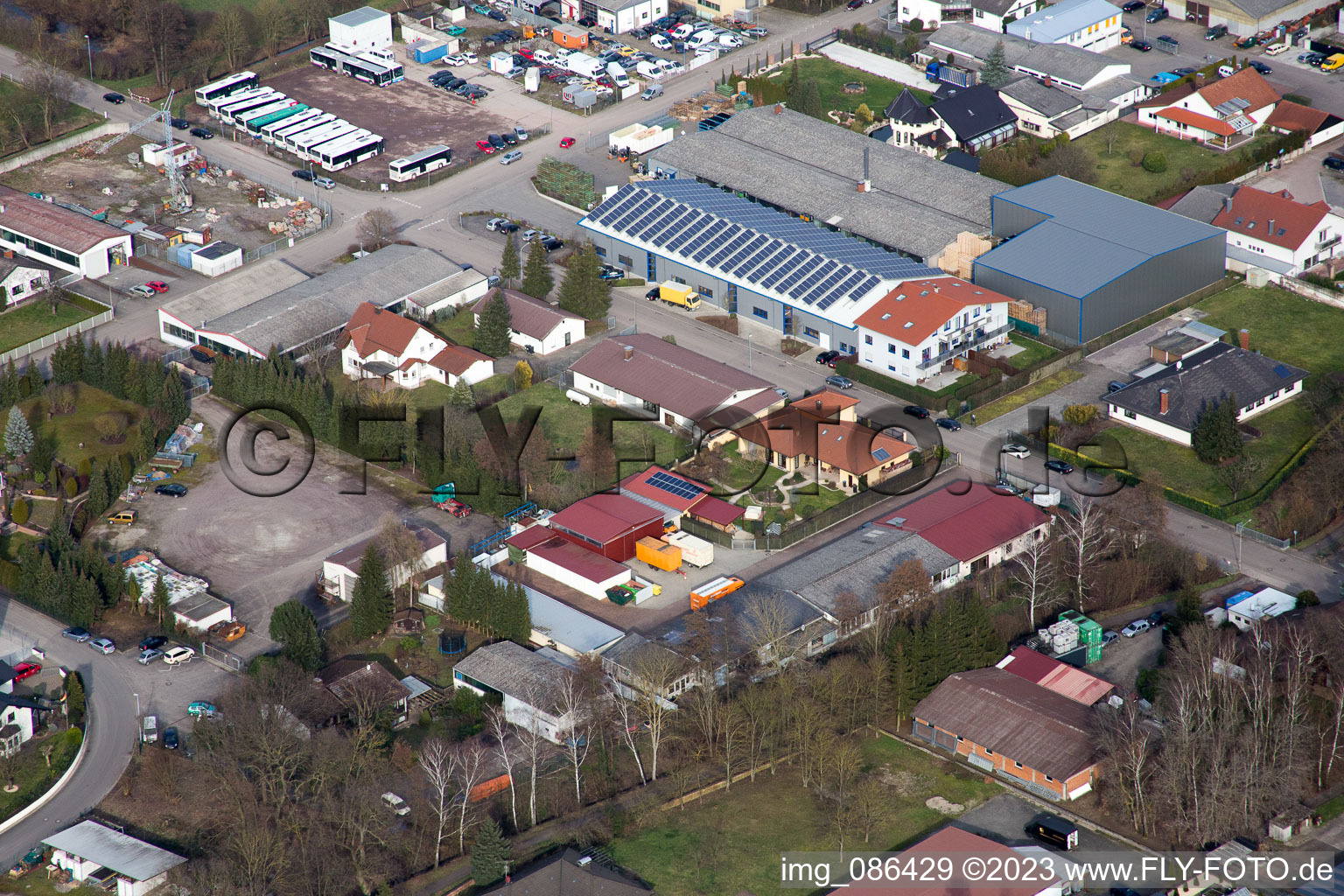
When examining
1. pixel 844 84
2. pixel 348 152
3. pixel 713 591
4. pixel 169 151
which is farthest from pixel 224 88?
pixel 713 591

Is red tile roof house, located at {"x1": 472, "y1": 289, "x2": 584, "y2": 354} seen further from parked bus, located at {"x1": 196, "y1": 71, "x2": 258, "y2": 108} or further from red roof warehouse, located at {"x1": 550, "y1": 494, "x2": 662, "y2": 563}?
parked bus, located at {"x1": 196, "y1": 71, "x2": 258, "y2": 108}

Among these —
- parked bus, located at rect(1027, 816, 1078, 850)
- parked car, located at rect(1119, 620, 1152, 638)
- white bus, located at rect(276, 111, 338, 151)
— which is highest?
white bus, located at rect(276, 111, 338, 151)

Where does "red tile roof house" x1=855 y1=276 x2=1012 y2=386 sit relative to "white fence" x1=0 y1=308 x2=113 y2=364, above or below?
above

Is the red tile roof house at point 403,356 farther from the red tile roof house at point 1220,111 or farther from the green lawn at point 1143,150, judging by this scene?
the red tile roof house at point 1220,111

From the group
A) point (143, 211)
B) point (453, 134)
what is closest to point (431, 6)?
point (453, 134)

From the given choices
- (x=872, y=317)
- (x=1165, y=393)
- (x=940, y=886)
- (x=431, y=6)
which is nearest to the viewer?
(x=940, y=886)

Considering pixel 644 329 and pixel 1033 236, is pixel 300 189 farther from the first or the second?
pixel 1033 236

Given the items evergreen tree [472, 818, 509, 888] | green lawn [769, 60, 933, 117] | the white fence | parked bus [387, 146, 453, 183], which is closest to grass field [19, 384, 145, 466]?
the white fence
